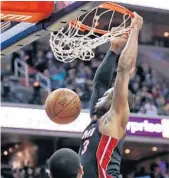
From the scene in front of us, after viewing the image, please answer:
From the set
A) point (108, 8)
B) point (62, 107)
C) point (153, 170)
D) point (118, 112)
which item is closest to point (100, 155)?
point (118, 112)

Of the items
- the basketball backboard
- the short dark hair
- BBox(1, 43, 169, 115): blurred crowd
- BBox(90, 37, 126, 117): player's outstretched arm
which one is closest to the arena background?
BBox(1, 43, 169, 115): blurred crowd

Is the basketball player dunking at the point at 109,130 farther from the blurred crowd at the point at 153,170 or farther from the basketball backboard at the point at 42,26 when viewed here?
the blurred crowd at the point at 153,170

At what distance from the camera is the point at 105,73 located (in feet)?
17.1

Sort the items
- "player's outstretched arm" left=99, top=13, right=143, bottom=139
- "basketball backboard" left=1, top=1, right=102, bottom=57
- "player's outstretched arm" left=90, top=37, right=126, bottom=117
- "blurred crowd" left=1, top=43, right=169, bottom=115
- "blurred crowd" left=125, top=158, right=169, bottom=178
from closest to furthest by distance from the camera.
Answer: "player's outstretched arm" left=99, top=13, right=143, bottom=139, "player's outstretched arm" left=90, top=37, right=126, bottom=117, "basketball backboard" left=1, top=1, right=102, bottom=57, "blurred crowd" left=1, top=43, right=169, bottom=115, "blurred crowd" left=125, top=158, right=169, bottom=178

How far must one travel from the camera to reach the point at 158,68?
18125 mm

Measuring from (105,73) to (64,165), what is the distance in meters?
2.16

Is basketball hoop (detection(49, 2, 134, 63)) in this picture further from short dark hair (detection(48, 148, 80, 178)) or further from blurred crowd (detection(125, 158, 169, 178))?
blurred crowd (detection(125, 158, 169, 178))

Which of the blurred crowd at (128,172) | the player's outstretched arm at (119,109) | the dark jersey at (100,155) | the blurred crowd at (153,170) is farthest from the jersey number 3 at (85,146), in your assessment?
the blurred crowd at (153,170)

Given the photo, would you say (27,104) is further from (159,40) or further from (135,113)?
(159,40)

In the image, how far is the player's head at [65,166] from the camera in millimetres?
3092

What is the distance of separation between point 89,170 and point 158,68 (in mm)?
13982

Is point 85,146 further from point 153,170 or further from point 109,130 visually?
point 153,170

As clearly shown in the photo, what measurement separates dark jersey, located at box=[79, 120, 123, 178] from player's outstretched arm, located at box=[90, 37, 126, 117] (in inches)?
24.3

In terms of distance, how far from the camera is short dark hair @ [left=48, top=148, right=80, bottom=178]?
122 inches
